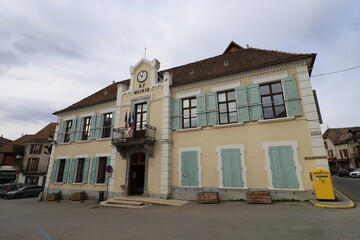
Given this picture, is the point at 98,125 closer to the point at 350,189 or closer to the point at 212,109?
the point at 212,109

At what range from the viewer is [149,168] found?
1255 cm

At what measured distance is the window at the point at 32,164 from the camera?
3121 centimetres

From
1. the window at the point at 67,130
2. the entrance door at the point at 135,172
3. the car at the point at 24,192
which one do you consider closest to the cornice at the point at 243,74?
the entrance door at the point at 135,172

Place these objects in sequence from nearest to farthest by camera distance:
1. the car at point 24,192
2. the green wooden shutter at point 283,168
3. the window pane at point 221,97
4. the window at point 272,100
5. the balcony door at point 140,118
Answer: the green wooden shutter at point 283,168 → the window at point 272,100 → the window pane at point 221,97 → the balcony door at point 140,118 → the car at point 24,192

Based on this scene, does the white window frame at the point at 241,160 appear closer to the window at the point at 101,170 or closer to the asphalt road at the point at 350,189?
the asphalt road at the point at 350,189

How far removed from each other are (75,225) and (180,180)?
619cm

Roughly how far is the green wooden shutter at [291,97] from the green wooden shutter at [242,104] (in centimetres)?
209

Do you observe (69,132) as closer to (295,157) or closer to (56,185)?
(56,185)

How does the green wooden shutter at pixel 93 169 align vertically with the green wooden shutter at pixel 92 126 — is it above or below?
below

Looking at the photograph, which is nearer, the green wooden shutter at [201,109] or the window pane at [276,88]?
the window pane at [276,88]

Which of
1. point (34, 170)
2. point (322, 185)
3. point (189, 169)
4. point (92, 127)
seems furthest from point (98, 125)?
point (34, 170)

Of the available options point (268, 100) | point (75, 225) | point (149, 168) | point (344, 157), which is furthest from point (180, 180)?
point (344, 157)

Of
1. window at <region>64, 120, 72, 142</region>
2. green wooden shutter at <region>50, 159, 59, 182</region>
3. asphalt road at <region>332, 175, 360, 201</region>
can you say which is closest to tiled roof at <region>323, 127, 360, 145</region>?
asphalt road at <region>332, 175, 360, 201</region>

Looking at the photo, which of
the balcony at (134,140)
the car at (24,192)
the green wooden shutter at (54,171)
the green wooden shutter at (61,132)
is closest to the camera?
the balcony at (134,140)
